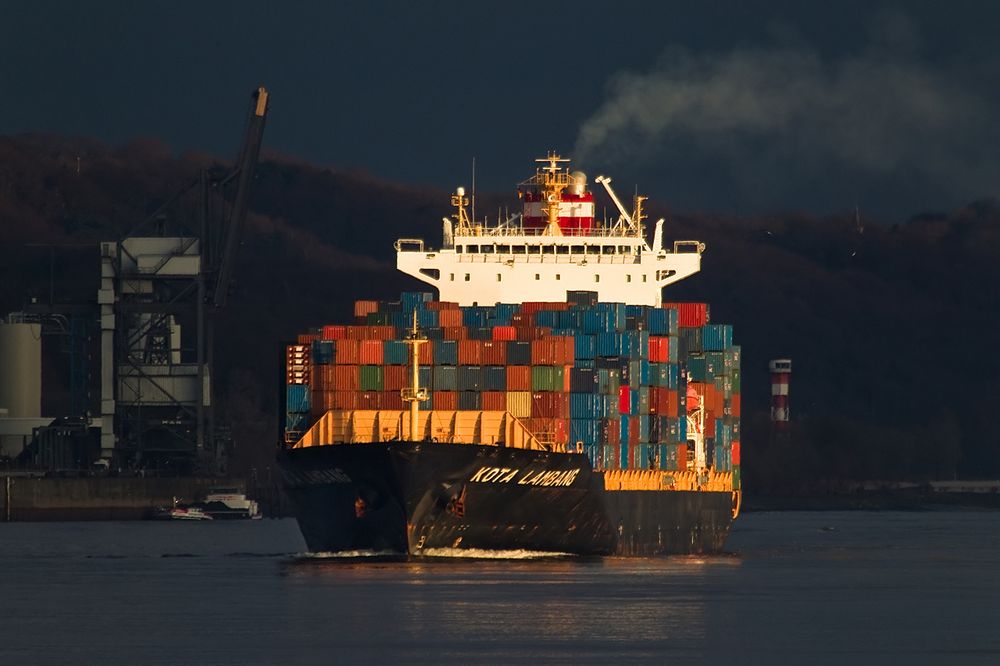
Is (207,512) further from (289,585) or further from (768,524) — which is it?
(289,585)

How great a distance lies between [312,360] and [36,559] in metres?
15.9

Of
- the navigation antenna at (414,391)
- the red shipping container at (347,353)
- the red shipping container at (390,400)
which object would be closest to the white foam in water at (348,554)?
the navigation antenna at (414,391)

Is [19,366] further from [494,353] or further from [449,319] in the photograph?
[494,353]

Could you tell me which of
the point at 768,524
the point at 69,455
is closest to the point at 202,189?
the point at 69,455

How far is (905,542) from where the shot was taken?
11050 cm

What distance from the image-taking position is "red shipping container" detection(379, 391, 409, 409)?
242ft

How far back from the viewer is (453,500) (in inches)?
2721

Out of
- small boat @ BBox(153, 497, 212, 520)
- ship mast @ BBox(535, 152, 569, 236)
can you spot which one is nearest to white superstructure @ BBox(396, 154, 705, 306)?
ship mast @ BBox(535, 152, 569, 236)

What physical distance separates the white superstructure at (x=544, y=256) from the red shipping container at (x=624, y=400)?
33.7ft

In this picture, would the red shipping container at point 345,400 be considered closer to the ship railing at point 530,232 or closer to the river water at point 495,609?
the river water at point 495,609

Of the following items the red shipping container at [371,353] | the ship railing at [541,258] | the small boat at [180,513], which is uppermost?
the ship railing at [541,258]

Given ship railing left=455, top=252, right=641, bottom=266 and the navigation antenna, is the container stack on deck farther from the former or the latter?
ship railing left=455, top=252, right=641, bottom=266

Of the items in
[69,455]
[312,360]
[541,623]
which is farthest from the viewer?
[69,455]

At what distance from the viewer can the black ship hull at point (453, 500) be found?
68.4 m
